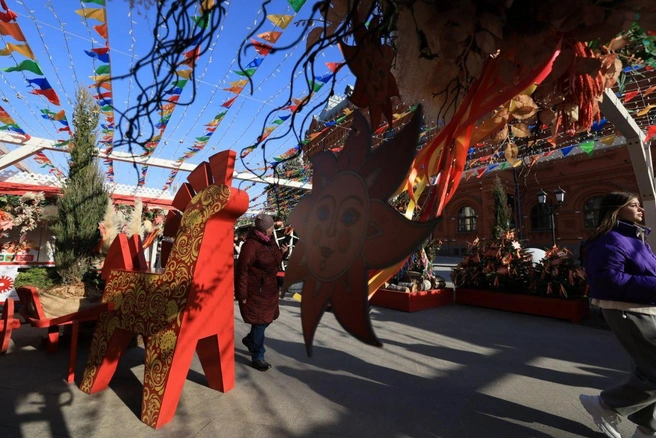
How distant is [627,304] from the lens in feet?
7.29

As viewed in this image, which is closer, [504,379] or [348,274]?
[348,274]

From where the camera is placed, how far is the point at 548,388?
3164 mm

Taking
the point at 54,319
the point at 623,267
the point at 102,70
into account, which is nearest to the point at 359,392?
the point at 623,267

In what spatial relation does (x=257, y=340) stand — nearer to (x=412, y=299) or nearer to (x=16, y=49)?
(x=412, y=299)

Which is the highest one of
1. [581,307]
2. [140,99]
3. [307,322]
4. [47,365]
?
[140,99]

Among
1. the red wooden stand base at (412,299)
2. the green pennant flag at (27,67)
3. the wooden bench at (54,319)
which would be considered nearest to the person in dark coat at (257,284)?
the wooden bench at (54,319)

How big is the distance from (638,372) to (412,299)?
4.51 meters

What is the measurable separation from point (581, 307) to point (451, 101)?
6.27m

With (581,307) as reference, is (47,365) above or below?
below

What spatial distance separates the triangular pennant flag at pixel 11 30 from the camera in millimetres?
3764

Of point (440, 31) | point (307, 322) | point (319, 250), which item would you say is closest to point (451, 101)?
point (440, 31)

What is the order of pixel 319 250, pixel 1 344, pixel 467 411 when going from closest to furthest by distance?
pixel 319 250 < pixel 467 411 < pixel 1 344

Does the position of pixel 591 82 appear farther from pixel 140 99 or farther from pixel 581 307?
pixel 581 307

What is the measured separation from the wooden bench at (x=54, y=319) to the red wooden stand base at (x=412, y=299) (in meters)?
4.51
